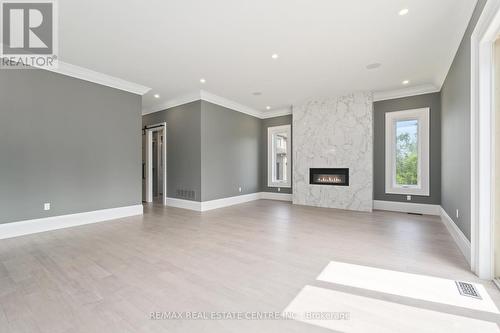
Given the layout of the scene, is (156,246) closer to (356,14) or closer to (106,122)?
(106,122)

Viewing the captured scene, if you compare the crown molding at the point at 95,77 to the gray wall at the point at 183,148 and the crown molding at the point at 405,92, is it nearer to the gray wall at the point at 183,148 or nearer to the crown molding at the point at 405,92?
the gray wall at the point at 183,148

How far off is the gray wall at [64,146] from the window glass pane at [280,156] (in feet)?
14.7

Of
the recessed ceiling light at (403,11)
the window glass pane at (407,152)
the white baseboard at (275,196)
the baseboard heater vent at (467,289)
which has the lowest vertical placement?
the baseboard heater vent at (467,289)

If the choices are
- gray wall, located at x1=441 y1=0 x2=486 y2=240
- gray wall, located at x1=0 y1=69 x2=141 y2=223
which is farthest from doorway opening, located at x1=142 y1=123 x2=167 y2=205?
gray wall, located at x1=441 y1=0 x2=486 y2=240

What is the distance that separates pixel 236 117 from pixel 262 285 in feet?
18.3

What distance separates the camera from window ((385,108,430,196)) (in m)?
5.32

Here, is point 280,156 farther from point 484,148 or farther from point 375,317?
point 375,317

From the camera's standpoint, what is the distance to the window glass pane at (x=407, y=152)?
18.0 feet

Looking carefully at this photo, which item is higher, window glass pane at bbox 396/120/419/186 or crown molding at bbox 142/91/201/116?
crown molding at bbox 142/91/201/116

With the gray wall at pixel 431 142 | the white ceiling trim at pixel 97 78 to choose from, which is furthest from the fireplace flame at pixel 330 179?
the white ceiling trim at pixel 97 78

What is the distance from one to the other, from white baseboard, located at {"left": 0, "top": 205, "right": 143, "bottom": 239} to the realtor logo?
2614mm

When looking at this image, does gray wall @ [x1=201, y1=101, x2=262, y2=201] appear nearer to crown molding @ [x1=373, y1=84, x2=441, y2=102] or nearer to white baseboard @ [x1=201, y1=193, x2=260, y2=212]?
white baseboard @ [x1=201, y1=193, x2=260, y2=212]

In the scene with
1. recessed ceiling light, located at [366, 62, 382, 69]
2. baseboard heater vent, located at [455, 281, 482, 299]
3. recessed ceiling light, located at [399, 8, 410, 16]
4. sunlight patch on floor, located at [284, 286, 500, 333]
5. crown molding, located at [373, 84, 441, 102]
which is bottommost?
baseboard heater vent, located at [455, 281, 482, 299]

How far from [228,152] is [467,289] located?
5559 millimetres
